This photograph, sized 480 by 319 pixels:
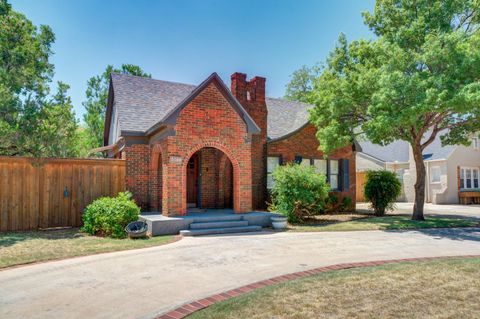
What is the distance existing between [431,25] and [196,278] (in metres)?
12.5

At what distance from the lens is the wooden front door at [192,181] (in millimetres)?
15375

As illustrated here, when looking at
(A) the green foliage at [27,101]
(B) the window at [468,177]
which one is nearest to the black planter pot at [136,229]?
(A) the green foliage at [27,101]

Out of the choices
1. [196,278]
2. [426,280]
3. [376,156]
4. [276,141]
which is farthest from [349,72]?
[376,156]

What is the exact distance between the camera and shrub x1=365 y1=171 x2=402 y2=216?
16375 mm

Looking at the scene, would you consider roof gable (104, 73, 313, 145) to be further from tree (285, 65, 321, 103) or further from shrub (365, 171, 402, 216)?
tree (285, 65, 321, 103)

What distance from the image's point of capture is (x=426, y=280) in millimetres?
5578

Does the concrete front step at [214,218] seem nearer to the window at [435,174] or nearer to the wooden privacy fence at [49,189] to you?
the wooden privacy fence at [49,189]

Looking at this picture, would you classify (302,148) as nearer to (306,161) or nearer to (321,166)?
(306,161)

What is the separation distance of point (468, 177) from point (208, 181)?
21849mm

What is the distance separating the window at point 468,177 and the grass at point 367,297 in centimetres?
2310

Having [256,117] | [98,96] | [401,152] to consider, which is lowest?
[401,152]

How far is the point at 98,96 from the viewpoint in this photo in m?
30.5

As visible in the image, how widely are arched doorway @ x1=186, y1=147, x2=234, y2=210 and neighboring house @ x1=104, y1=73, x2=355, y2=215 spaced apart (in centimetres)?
5

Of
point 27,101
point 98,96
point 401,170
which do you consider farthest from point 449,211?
point 98,96
